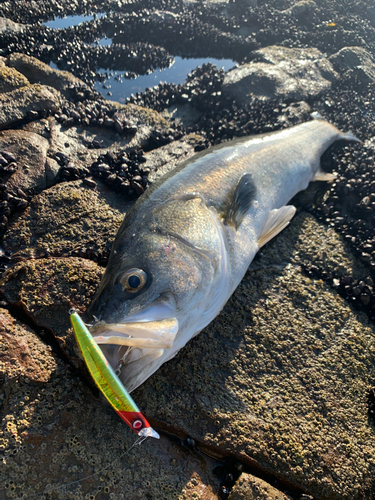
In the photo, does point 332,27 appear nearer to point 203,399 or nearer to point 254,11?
point 254,11

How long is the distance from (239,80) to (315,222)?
223 inches

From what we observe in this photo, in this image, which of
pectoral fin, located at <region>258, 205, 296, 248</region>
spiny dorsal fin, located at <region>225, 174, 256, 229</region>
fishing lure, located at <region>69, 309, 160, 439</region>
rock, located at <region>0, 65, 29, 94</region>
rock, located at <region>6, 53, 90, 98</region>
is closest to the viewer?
fishing lure, located at <region>69, 309, 160, 439</region>

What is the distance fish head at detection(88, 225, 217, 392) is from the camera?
2.40 metres

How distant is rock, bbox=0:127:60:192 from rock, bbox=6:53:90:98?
2.52m

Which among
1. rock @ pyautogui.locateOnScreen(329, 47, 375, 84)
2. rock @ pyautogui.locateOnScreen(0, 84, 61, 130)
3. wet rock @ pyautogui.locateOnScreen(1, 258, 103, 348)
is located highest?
rock @ pyautogui.locateOnScreen(329, 47, 375, 84)

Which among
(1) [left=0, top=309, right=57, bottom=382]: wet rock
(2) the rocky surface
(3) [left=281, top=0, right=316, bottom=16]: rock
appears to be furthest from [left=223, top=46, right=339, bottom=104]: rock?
(1) [left=0, top=309, right=57, bottom=382]: wet rock

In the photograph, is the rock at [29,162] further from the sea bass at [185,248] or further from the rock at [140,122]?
the sea bass at [185,248]

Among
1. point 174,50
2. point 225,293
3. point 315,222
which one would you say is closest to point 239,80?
point 174,50

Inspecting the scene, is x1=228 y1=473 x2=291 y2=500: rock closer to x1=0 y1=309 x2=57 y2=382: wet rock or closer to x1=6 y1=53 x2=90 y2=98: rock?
x1=0 y1=309 x2=57 y2=382: wet rock

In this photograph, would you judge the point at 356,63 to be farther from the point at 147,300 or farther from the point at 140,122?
the point at 147,300

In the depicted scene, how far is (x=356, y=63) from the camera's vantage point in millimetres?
10562

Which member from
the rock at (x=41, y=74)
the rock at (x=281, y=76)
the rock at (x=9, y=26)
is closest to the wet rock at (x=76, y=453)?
the rock at (x=41, y=74)

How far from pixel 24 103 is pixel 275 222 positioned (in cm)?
514

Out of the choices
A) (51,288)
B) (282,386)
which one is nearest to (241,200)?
(282,386)
